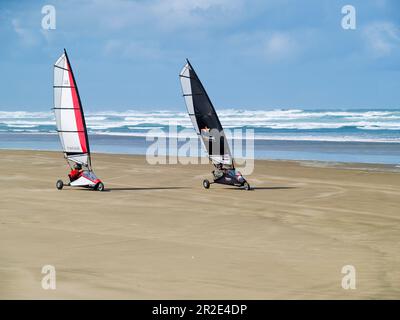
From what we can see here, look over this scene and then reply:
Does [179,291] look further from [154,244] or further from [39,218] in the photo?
[39,218]

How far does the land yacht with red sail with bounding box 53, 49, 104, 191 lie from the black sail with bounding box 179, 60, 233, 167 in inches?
111

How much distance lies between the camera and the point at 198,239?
37.3 ft

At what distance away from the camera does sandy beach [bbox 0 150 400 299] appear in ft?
27.2

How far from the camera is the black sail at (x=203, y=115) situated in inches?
747

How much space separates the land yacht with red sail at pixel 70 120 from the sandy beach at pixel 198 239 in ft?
2.72

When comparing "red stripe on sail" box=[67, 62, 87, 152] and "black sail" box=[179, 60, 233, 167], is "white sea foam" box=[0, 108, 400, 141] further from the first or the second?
"red stripe on sail" box=[67, 62, 87, 152]

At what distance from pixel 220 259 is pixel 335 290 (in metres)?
2.01

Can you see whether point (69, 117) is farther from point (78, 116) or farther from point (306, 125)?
point (306, 125)

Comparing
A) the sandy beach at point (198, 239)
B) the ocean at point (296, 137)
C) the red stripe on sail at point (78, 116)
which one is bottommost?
the sandy beach at point (198, 239)

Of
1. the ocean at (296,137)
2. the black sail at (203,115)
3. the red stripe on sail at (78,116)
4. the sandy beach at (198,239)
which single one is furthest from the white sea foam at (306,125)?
the red stripe on sail at (78,116)

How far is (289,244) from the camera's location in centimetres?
1109

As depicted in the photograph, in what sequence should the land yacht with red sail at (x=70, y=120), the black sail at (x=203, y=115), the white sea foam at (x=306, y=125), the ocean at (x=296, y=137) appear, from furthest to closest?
the white sea foam at (x=306, y=125) → the ocean at (x=296, y=137) → the black sail at (x=203, y=115) → the land yacht with red sail at (x=70, y=120)

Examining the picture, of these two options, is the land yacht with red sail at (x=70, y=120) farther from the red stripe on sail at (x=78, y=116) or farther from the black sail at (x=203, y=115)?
the black sail at (x=203, y=115)

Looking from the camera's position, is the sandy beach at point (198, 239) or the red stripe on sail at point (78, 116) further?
the red stripe on sail at point (78, 116)
